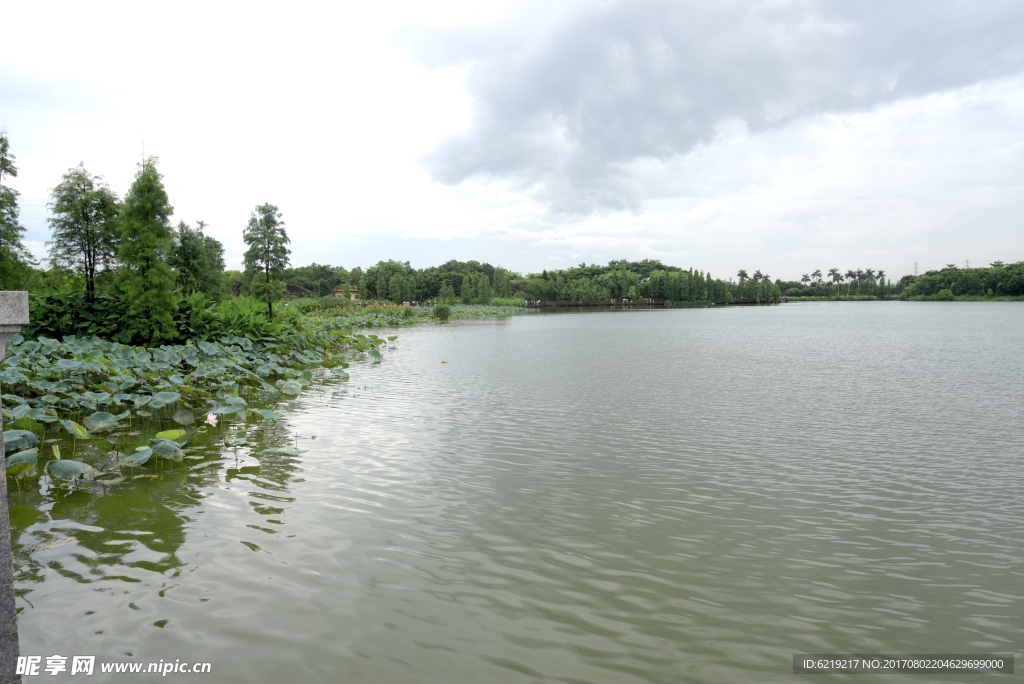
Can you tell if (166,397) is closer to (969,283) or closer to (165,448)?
(165,448)

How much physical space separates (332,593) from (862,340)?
29.9 meters

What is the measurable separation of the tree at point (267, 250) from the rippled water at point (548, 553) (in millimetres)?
16125

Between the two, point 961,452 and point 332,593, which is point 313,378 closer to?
point 332,593

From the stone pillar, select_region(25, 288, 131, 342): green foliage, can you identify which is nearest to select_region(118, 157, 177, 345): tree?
select_region(25, 288, 131, 342): green foliage

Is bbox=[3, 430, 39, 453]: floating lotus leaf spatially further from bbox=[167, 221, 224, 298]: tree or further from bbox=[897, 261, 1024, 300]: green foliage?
bbox=[897, 261, 1024, 300]: green foliage

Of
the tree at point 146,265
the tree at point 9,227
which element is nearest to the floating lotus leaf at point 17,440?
the tree at point 146,265

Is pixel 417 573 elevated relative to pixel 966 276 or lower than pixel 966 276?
lower

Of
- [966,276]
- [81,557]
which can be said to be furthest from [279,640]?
[966,276]

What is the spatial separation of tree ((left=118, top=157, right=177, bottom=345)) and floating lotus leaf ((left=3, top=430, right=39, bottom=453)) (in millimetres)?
8806

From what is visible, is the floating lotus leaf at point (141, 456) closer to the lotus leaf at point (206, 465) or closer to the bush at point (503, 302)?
the lotus leaf at point (206, 465)

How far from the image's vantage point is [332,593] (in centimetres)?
384

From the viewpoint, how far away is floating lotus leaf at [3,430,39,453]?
5.48 metres

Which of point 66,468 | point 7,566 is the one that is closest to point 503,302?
point 66,468

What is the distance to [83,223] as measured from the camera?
18.3 meters
